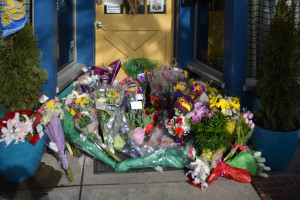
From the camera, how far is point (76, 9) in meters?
5.44

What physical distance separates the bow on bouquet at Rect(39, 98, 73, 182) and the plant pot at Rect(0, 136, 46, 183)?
0.34 ft

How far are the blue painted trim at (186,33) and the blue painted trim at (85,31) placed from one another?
50.5 inches

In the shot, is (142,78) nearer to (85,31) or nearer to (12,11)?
(85,31)

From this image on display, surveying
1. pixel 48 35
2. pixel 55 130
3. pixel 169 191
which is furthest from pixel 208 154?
pixel 48 35

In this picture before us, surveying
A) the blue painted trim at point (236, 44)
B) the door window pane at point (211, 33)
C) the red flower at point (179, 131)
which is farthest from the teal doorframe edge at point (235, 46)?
the red flower at point (179, 131)

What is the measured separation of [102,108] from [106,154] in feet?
1.72

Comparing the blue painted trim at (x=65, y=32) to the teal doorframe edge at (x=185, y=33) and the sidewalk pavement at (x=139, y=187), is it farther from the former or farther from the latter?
the sidewalk pavement at (x=139, y=187)

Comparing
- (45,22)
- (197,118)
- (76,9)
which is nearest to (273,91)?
(197,118)

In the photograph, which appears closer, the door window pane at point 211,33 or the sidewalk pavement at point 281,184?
the sidewalk pavement at point 281,184

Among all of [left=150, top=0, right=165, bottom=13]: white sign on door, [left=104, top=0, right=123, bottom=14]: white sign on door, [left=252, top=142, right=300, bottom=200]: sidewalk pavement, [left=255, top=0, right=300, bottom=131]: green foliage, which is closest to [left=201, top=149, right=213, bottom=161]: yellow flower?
[left=252, top=142, right=300, bottom=200]: sidewalk pavement

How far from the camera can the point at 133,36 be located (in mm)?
5613

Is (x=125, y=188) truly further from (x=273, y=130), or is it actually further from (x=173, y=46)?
(x=173, y=46)

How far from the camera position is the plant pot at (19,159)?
3492 mm

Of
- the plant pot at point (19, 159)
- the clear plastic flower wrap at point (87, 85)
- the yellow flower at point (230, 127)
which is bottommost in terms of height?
the plant pot at point (19, 159)
